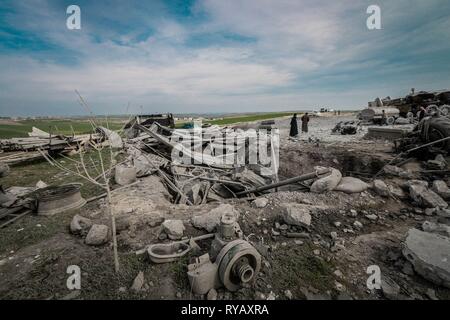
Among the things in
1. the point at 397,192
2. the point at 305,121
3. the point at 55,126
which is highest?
the point at 305,121

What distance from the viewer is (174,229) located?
10.7 ft

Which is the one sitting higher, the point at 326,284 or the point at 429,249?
the point at 429,249

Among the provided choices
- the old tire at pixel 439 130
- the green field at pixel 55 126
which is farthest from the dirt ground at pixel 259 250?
the old tire at pixel 439 130

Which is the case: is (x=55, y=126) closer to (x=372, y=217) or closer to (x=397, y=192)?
(x=372, y=217)

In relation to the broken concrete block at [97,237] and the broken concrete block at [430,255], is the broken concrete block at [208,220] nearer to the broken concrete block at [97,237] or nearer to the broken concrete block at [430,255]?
the broken concrete block at [97,237]

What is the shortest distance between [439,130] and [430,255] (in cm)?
593

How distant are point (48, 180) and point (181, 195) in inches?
173

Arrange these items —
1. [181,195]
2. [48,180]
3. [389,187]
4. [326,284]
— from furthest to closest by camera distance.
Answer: [48,180] → [181,195] → [389,187] → [326,284]

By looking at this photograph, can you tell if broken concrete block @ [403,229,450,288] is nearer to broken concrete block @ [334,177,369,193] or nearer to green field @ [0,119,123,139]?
broken concrete block @ [334,177,369,193]

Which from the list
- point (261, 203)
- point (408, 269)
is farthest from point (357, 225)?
point (261, 203)

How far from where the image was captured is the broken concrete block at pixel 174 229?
10.6ft
